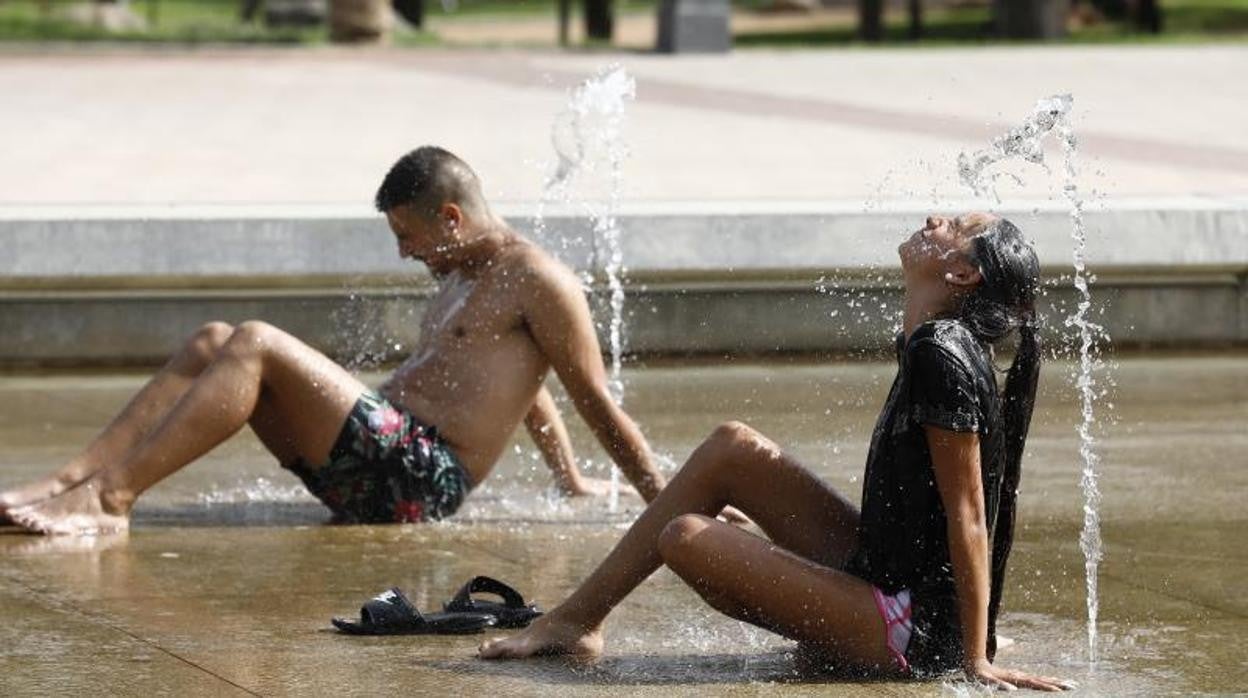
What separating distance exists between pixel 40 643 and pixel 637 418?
3.67m

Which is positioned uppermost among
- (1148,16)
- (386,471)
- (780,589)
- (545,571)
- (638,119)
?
(780,589)

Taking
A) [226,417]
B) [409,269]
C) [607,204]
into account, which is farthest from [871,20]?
[226,417]

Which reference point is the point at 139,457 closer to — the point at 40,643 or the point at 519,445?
the point at 40,643

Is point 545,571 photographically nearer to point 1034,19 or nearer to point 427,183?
point 427,183

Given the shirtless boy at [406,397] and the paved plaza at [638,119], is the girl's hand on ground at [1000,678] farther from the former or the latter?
the paved plaza at [638,119]

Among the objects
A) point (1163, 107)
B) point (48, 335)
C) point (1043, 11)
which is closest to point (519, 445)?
point (48, 335)

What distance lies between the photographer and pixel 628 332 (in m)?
9.95

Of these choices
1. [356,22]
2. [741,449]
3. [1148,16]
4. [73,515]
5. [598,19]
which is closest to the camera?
[741,449]

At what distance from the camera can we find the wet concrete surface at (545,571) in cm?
509

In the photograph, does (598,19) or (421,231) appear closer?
(421,231)

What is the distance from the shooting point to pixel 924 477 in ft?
15.8

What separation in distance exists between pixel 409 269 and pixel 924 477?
526cm

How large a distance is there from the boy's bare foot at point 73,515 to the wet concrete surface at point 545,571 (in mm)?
42

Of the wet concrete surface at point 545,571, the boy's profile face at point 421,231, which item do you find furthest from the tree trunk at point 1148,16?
the boy's profile face at point 421,231
